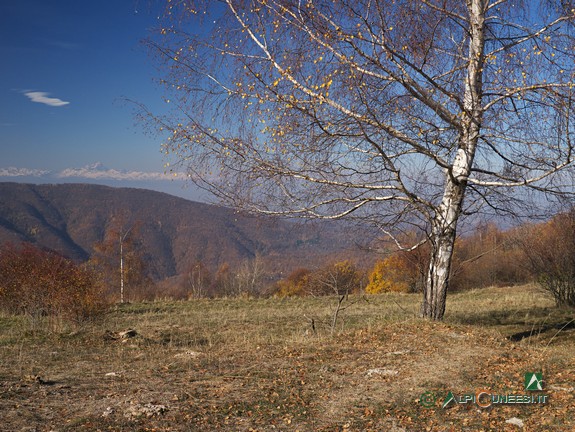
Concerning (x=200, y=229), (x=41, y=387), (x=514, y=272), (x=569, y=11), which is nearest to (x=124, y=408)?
(x=41, y=387)

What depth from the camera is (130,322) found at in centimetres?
1292

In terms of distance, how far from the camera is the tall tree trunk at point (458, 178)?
661 centimetres

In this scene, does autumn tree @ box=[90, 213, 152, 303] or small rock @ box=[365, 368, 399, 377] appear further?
autumn tree @ box=[90, 213, 152, 303]

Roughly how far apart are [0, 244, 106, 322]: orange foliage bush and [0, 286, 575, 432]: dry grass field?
2646 mm

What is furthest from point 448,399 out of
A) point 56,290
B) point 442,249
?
point 56,290

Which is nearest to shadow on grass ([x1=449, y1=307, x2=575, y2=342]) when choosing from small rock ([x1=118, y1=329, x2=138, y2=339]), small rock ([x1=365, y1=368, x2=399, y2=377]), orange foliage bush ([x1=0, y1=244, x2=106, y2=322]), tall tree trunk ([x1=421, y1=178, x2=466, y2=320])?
tall tree trunk ([x1=421, y1=178, x2=466, y2=320])

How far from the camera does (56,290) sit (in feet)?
39.2

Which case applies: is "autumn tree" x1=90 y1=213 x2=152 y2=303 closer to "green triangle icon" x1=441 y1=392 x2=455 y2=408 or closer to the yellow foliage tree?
the yellow foliage tree

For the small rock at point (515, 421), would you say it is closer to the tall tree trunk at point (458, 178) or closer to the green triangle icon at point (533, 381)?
the green triangle icon at point (533, 381)

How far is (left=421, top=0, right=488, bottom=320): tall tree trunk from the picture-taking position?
6611 millimetres

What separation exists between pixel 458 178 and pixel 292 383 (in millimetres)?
3936

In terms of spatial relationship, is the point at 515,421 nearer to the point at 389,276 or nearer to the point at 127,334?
the point at 127,334

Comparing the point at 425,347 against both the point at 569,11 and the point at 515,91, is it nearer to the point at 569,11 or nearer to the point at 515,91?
the point at 515,91

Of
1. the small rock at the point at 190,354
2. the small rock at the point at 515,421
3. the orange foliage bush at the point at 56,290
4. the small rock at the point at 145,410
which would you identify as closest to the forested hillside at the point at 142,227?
the orange foliage bush at the point at 56,290
